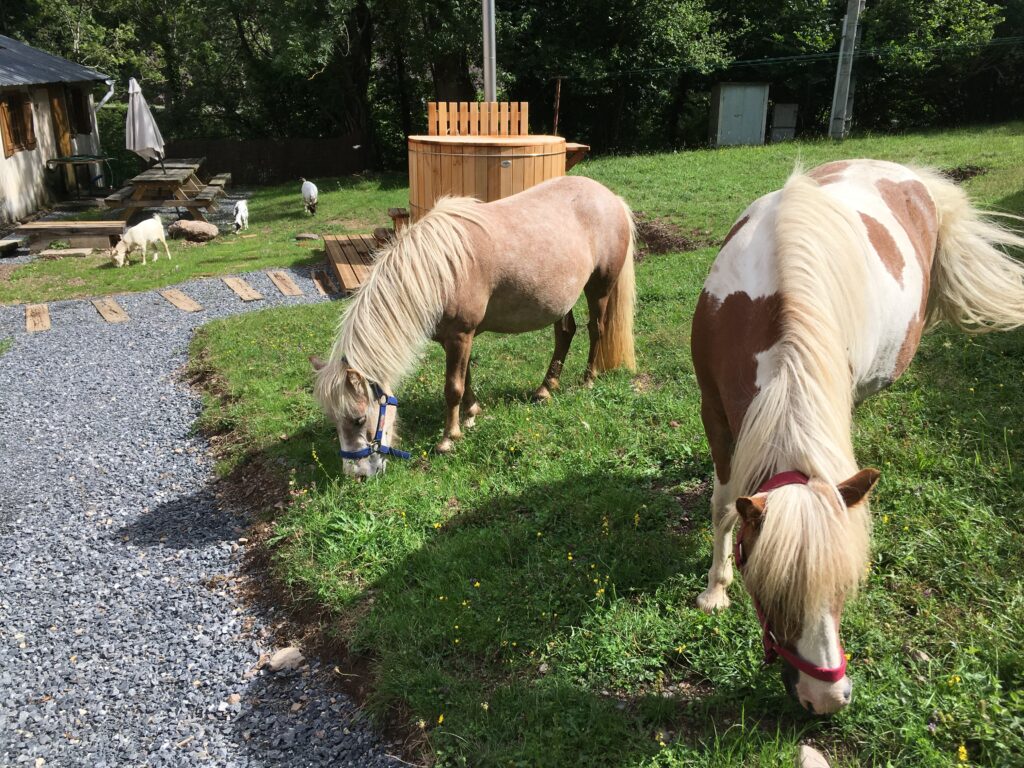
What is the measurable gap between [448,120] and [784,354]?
295 inches

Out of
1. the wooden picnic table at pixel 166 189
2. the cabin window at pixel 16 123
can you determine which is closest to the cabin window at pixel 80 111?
the cabin window at pixel 16 123

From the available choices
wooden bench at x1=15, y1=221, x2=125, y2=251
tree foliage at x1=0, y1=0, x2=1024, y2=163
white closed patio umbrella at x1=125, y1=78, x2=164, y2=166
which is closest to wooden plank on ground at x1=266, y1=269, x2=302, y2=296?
wooden bench at x1=15, y1=221, x2=125, y2=251

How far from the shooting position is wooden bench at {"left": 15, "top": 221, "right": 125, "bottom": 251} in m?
13.4

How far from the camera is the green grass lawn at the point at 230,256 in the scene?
1082 cm

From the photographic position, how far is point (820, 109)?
72.7 ft

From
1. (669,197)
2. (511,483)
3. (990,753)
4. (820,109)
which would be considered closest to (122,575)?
(511,483)

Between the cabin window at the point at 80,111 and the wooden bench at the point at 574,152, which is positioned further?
the cabin window at the point at 80,111

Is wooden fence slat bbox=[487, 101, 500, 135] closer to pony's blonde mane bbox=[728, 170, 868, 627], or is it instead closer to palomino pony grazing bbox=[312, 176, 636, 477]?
palomino pony grazing bbox=[312, 176, 636, 477]

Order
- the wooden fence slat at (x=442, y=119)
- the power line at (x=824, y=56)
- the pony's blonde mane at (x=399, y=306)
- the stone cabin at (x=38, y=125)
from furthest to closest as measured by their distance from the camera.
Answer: the power line at (x=824, y=56) → the stone cabin at (x=38, y=125) → the wooden fence slat at (x=442, y=119) → the pony's blonde mane at (x=399, y=306)

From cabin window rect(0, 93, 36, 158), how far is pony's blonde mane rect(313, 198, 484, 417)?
15595 mm

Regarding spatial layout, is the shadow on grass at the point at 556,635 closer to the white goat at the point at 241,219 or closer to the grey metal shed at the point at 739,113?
the white goat at the point at 241,219

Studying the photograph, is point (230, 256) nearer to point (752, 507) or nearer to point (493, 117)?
point (493, 117)

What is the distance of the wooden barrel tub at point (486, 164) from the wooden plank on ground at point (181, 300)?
369 cm

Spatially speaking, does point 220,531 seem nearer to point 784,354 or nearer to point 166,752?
point 166,752
